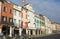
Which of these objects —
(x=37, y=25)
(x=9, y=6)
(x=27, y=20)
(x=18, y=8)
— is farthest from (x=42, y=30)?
(x=9, y=6)

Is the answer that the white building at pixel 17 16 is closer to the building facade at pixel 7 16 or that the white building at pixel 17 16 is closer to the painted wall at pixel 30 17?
the building facade at pixel 7 16

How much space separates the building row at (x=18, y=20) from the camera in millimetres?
52406

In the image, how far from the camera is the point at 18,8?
61.2 metres

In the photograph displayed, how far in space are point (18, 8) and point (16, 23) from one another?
499 centimetres

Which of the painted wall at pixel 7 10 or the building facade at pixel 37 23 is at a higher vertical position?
the painted wall at pixel 7 10

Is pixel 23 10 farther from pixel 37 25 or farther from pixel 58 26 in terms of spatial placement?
pixel 58 26

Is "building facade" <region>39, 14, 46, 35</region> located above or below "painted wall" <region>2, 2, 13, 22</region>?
below

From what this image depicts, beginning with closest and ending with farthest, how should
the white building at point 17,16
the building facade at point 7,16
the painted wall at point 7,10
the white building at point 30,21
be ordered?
1. the building facade at point 7,16
2. the painted wall at point 7,10
3. the white building at point 17,16
4. the white building at point 30,21

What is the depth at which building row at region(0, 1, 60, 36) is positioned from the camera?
172 ft

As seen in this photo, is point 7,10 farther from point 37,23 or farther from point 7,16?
point 37,23

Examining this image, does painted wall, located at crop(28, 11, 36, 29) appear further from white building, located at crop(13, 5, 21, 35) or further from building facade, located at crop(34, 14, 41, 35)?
white building, located at crop(13, 5, 21, 35)

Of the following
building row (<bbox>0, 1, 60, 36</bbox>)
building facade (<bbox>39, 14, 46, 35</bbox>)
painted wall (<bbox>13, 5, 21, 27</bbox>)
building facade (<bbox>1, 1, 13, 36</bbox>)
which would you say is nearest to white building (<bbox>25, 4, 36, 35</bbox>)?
building row (<bbox>0, 1, 60, 36</bbox>)

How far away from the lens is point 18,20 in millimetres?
61875

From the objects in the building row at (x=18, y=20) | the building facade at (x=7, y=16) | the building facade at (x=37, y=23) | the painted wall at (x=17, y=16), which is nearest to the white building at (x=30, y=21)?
the building row at (x=18, y=20)
